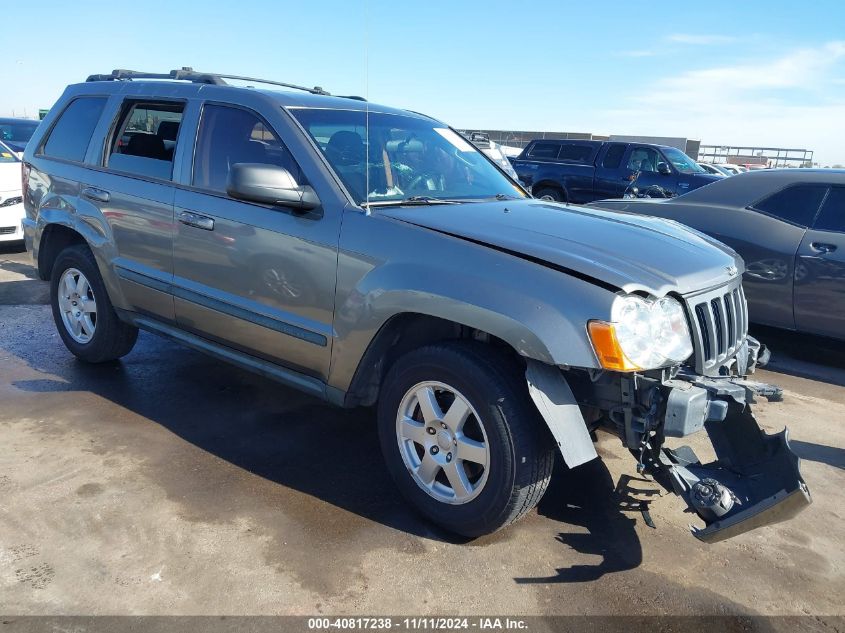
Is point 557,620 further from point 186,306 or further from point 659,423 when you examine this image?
point 186,306

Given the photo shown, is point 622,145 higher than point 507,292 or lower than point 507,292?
higher

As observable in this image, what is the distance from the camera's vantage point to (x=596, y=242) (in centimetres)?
305

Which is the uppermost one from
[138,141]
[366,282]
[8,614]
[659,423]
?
[138,141]

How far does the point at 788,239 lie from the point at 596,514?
11.4ft

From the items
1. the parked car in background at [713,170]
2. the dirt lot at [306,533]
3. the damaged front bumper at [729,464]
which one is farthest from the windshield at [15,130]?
the damaged front bumper at [729,464]

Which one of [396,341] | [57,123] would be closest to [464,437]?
[396,341]

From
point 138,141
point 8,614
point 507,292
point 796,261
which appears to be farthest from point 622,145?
point 8,614

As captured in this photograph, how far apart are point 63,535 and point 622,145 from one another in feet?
41.8

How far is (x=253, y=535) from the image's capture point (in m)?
3.07

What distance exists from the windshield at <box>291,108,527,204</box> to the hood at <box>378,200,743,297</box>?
24 centimetres

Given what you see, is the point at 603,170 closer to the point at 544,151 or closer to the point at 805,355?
the point at 544,151

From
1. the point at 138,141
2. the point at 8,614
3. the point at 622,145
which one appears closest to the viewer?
the point at 8,614

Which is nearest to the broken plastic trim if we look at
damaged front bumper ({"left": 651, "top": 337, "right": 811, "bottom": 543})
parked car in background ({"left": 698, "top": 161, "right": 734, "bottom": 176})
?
damaged front bumper ({"left": 651, "top": 337, "right": 811, "bottom": 543})

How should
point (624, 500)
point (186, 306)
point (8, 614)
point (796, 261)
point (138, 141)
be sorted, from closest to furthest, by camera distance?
point (8, 614) → point (624, 500) → point (186, 306) → point (138, 141) → point (796, 261)
